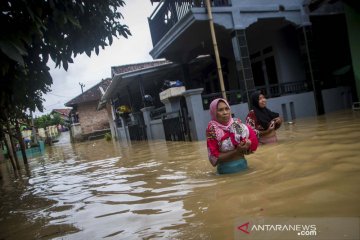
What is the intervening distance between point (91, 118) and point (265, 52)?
87.5 ft

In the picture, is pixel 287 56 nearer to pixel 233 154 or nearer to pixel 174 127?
pixel 174 127

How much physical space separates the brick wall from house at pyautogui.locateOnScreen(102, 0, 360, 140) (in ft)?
75.4

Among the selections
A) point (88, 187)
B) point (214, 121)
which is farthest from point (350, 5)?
point (88, 187)

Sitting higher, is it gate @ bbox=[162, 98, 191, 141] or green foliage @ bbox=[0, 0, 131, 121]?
green foliage @ bbox=[0, 0, 131, 121]

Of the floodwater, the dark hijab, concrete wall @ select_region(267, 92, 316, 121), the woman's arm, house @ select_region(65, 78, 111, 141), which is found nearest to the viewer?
the floodwater

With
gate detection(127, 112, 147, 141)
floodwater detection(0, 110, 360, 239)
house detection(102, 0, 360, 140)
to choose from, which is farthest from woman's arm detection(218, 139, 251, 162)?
gate detection(127, 112, 147, 141)

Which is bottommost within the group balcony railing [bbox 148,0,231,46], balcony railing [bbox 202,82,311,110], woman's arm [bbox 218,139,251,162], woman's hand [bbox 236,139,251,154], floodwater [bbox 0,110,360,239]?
floodwater [bbox 0,110,360,239]

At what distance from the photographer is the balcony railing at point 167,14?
11.3m

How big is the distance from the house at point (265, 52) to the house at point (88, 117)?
22224mm

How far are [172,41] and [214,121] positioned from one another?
8.69 meters

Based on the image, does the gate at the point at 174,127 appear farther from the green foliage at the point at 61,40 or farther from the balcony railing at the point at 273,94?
the green foliage at the point at 61,40

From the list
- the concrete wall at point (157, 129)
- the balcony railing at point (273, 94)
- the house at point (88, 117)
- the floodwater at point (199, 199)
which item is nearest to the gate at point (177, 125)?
the balcony railing at point (273, 94)

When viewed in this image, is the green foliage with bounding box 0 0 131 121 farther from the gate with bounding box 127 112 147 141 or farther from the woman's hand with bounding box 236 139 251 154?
the gate with bounding box 127 112 147 141

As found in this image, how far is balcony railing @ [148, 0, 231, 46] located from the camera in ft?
36.9
